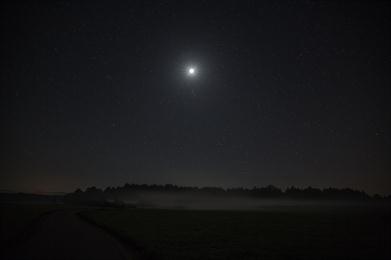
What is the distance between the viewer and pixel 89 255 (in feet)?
59.5

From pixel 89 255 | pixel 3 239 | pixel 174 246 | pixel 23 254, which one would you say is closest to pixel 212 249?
pixel 174 246

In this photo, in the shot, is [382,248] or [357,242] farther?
[357,242]

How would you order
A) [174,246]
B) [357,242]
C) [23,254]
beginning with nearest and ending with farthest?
[23,254] < [174,246] < [357,242]

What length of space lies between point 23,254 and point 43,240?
625 cm

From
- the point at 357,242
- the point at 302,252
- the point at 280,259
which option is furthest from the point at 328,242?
the point at 280,259

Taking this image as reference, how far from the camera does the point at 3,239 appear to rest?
23.7 metres

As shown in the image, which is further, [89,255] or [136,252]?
[136,252]

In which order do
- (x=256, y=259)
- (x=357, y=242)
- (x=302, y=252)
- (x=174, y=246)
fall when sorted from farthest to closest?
(x=357, y=242) < (x=174, y=246) < (x=302, y=252) < (x=256, y=259)

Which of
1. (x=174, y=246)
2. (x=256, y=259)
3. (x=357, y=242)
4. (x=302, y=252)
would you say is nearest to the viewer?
(x=256, y=259)

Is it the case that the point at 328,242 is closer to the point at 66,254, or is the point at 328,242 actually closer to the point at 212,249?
the point at 212,249

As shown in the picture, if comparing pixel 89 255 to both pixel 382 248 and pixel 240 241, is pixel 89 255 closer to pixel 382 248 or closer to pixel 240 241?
pixel 240 241

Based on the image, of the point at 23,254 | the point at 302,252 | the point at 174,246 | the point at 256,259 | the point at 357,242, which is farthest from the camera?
the point at 357,242

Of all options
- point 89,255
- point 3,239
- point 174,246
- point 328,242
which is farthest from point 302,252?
point 3,239

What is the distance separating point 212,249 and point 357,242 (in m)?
13.5
